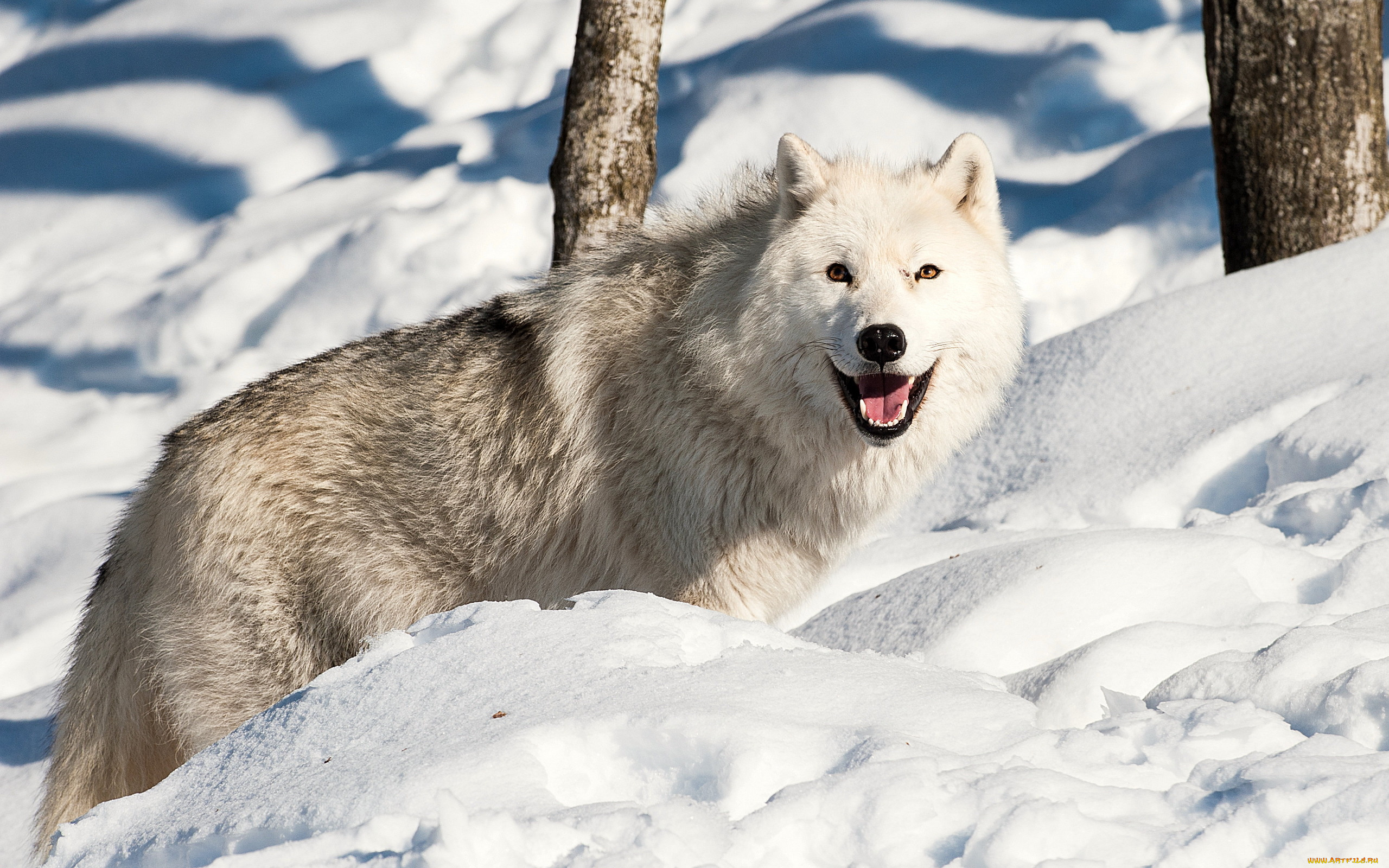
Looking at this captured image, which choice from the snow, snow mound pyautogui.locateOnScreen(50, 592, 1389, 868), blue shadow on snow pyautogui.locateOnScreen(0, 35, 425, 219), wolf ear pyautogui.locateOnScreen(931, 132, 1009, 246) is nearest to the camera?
snow mound pyautogui.locateOnScreen(50, 592, 1389, 868)

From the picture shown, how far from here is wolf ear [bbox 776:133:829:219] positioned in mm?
3389

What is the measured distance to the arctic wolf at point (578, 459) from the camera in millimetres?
3303

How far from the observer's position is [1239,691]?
2.17 meters

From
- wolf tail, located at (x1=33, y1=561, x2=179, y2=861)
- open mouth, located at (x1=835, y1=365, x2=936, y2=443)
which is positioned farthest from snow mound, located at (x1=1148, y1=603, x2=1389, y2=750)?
wolf tail, located at (x1=33, y1=561, x2=179, y2=861)

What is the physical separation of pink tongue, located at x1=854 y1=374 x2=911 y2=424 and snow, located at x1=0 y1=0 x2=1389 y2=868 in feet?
2.67

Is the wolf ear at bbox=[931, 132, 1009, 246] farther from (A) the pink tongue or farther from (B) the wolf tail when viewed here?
(B) the wolf tail

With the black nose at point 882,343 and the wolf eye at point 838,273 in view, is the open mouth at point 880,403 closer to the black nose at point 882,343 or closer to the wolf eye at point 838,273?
the black nose at point 882,343

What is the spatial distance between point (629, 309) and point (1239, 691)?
210 centimetres

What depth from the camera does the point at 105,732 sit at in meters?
3.63

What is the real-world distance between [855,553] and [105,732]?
284 cm

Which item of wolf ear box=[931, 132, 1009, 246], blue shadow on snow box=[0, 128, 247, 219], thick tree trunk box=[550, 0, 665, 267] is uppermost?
blue shadow on snow box=[0, 128, 247, 219]

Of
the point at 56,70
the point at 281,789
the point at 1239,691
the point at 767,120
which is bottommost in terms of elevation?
the point at 1239,691

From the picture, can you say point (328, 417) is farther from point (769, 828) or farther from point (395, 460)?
point (769, 828)

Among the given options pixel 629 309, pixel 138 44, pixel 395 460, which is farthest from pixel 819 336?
pixel 138 44
